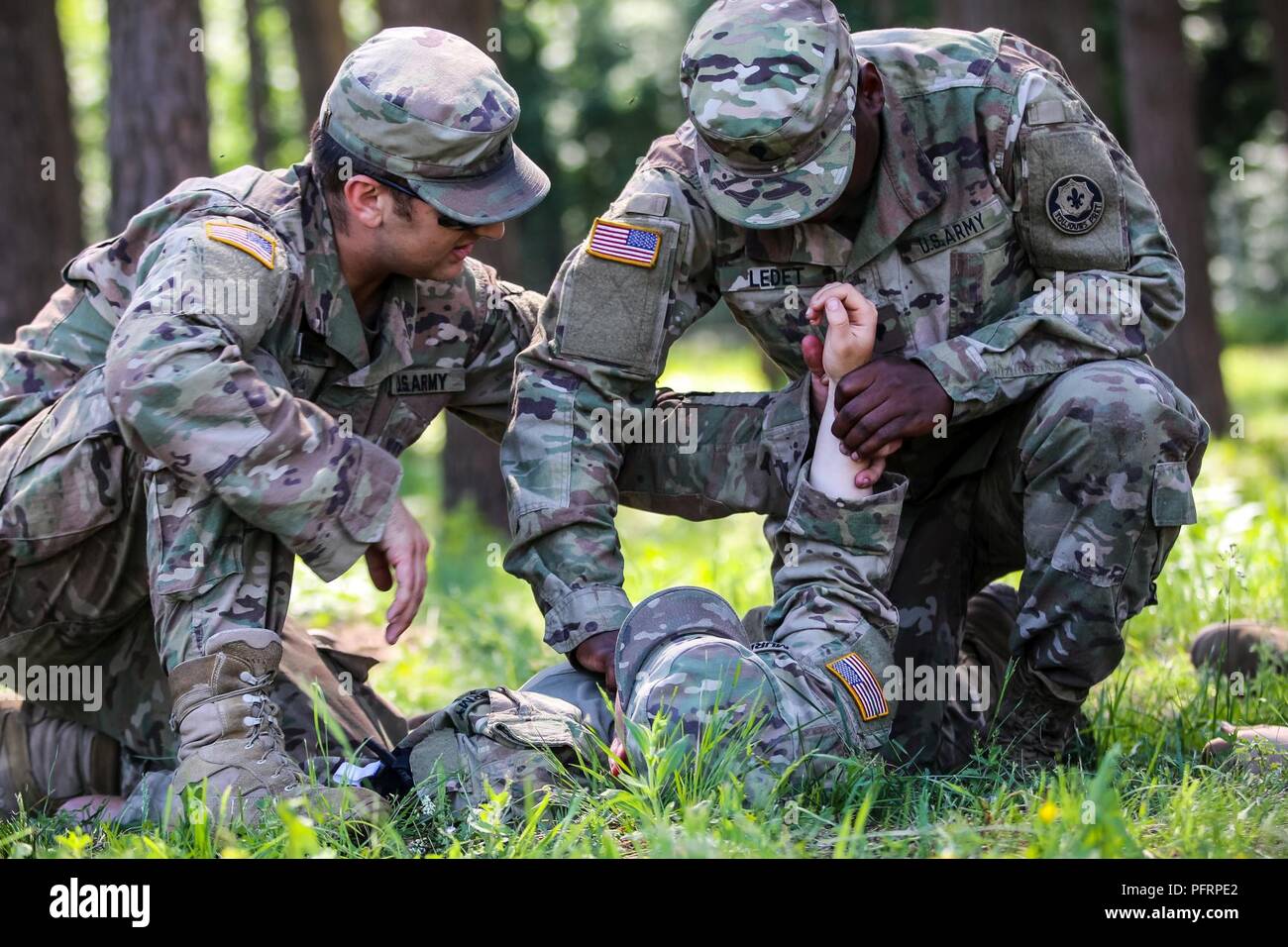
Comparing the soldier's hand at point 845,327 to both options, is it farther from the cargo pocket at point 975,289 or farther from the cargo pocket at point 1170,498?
the cargo pocket at point 1170,498

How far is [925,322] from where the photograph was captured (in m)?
3.42

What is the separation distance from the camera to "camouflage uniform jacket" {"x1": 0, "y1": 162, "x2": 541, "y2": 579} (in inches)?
109

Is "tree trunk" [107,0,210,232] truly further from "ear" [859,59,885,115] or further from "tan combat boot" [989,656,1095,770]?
"tan combat boot" [989,656,1095,770]

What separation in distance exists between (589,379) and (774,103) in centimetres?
78

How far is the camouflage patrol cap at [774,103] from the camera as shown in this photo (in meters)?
3.00

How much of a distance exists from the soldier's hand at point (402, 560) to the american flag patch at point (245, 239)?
59cm

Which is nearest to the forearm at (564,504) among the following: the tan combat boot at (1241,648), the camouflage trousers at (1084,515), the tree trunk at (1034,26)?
the camouflage trousers at (1084,515)

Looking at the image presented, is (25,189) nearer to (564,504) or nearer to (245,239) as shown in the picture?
(245,239)

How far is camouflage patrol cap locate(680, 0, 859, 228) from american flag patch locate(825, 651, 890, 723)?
1.01 metres

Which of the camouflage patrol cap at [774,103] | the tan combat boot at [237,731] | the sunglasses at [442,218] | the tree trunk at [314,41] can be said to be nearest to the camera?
the tan combat boot at [237,731]

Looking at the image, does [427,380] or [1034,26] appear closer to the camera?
[427,380]

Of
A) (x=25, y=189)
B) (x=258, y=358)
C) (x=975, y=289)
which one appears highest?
(x=25, y=189)

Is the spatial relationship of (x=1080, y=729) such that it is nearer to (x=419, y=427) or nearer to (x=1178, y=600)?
(x=1178, y=600)

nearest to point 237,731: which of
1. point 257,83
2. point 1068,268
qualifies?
point 1068,268
